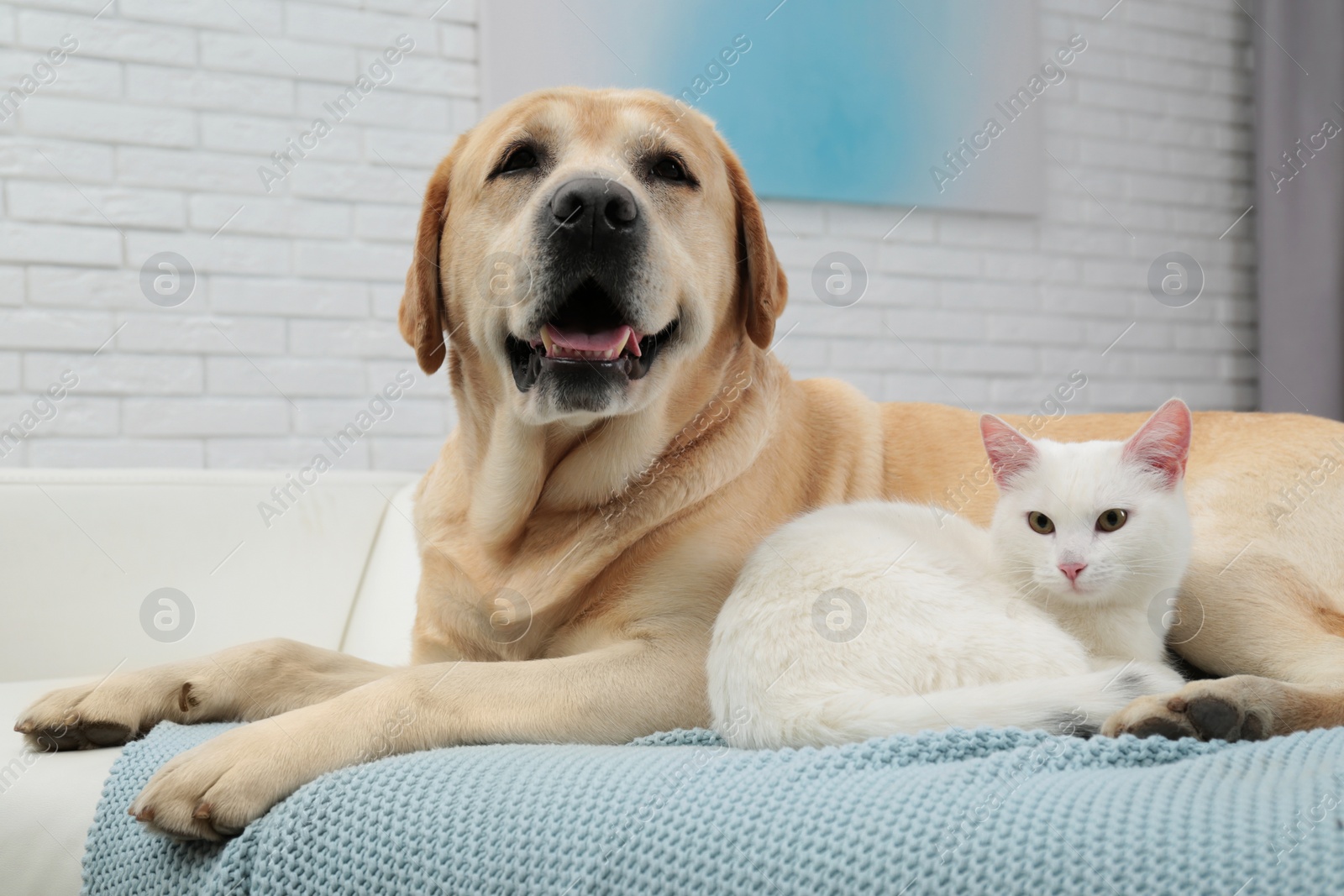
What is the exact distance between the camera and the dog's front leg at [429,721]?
1.04 m

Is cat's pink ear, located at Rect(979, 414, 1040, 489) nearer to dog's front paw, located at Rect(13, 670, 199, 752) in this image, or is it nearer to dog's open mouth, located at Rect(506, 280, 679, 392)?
dog's open mouth, located at Rect(506, 280, 679, 392)

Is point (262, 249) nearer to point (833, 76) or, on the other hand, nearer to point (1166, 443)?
point (833, 76)

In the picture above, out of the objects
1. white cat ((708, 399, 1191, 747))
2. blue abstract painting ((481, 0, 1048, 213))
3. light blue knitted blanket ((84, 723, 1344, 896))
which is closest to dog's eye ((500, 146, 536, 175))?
white cat ((708, 399, 1191, 747))

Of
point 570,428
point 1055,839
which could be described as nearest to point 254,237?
point 570,428

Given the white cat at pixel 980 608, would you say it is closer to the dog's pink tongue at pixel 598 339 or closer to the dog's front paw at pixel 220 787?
the dog's pink tongue at pixel 598 339

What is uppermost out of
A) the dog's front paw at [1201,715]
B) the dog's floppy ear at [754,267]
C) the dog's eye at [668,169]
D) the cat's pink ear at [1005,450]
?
the dog's eye at [668,169]

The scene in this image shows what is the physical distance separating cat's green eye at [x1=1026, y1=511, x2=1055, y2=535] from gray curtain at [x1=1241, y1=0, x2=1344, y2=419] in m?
3.21

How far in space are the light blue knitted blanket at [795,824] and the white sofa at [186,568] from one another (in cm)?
92

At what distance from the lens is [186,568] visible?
214 centimetres

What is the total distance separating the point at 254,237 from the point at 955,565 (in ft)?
7.87

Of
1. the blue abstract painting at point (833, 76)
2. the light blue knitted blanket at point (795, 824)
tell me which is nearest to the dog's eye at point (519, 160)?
the light blue knitted blanket at point (795, 824)

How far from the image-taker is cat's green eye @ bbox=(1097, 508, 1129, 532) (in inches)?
47.7

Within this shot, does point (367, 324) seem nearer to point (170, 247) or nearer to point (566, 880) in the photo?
point (170, 247)

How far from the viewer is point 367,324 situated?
310 centimetres
